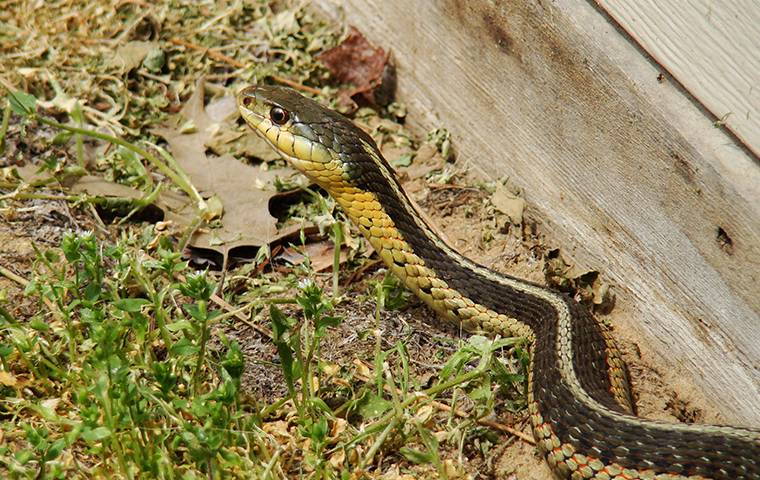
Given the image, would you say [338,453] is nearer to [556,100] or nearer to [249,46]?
[556,100]

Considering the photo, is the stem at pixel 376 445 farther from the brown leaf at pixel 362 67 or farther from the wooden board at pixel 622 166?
the brown leaf at pixel 362 67

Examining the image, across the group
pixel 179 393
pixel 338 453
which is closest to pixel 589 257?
pixel 338 453

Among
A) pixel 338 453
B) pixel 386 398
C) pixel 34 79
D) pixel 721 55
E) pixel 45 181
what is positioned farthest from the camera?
pixel 34 79

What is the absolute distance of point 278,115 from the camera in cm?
360

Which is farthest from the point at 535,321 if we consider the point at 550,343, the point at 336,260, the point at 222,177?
the point at 222,177

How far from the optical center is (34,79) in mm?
4230

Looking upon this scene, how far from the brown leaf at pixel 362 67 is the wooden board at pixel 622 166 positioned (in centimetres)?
31

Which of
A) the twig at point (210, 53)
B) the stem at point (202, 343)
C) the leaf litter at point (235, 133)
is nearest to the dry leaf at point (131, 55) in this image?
the leaf litter at point (235, 133)

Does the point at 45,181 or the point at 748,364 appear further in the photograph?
the point at 45,181

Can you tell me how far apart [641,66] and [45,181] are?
2.28 meters

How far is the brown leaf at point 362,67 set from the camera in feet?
13.7

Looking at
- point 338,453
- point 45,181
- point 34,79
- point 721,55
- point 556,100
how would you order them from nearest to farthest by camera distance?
point 721,55
point 338,453
point 556,100
point 45,181
point 34,79

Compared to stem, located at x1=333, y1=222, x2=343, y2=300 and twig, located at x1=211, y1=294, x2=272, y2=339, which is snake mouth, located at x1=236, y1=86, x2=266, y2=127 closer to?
stem, located at x1=333, y1=222, x2=343, y2=300

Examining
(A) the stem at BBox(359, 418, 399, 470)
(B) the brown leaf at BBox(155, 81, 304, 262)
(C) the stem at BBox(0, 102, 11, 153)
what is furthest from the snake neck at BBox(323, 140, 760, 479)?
(C) the stem at BBox(0, 102, 11, 153)
